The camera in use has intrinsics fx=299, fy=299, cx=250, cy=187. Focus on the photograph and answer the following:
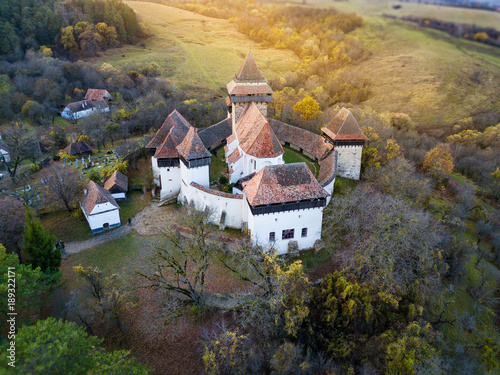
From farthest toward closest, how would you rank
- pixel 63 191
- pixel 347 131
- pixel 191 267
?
pixel 347 131, pixel 63 191, pixel 191 267

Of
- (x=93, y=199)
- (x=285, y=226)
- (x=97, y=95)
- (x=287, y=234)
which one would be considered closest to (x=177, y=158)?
(x=93, y=199)

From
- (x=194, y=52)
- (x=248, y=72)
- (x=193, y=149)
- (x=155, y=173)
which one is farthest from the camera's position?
(x=194, y=52)

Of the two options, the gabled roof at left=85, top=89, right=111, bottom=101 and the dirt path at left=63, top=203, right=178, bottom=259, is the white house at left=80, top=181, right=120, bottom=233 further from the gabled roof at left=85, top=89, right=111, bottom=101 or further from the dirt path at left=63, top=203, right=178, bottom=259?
the gabled roof at left=85, top=89, right=111, bottom=101

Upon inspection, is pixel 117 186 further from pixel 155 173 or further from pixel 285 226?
pixel 285 226

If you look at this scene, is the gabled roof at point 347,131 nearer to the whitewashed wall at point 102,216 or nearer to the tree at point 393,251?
the tree at point 393,251

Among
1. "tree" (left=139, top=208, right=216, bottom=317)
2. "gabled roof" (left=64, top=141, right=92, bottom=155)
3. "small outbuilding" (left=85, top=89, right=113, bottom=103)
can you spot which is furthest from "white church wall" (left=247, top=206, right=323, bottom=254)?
"small outbuilding" (left=85, top=89, right=113, bottom=103)

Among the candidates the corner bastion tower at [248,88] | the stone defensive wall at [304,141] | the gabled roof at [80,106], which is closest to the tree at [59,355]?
the stone defensive wall at [304,141]

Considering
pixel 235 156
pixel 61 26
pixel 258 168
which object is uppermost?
pixel 61 26
